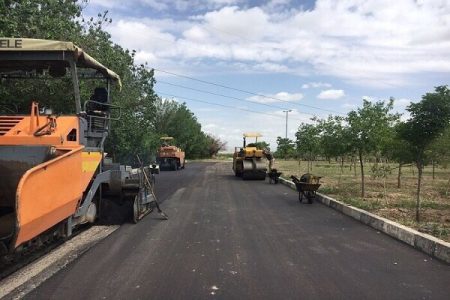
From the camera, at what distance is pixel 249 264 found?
7047mm

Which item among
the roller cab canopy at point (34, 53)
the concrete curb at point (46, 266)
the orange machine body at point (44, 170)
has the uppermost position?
the roller cab canopy at point (34, 53)

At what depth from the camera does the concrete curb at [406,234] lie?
7.61m

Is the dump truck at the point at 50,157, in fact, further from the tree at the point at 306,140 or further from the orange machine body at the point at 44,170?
the tree at the point at 306,140

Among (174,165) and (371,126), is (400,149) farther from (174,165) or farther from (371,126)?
(174,165)

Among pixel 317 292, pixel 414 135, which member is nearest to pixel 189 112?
pixel 414 135

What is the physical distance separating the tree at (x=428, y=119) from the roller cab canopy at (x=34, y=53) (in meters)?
6.80

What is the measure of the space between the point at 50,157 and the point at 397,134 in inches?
328

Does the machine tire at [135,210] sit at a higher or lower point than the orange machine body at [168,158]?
lower

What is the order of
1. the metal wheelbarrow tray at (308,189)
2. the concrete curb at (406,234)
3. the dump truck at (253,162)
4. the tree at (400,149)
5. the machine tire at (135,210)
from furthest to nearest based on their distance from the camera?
the dump truck at (253,162), the metal wheelbarrow tray at (308,189), the tree at (400,149), the machine tire at (135,210), the concrete curb at (406,234)

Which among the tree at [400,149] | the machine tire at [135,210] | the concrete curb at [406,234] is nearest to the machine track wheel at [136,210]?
the machine tire at [135,210]

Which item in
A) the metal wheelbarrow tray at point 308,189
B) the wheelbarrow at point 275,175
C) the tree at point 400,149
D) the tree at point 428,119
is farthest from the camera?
the wheelbarrow at point 275,175

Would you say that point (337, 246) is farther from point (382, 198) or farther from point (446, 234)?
point (382, 198)

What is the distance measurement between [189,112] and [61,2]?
192 feet

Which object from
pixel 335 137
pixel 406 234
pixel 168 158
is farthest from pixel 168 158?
pixel 406 234
